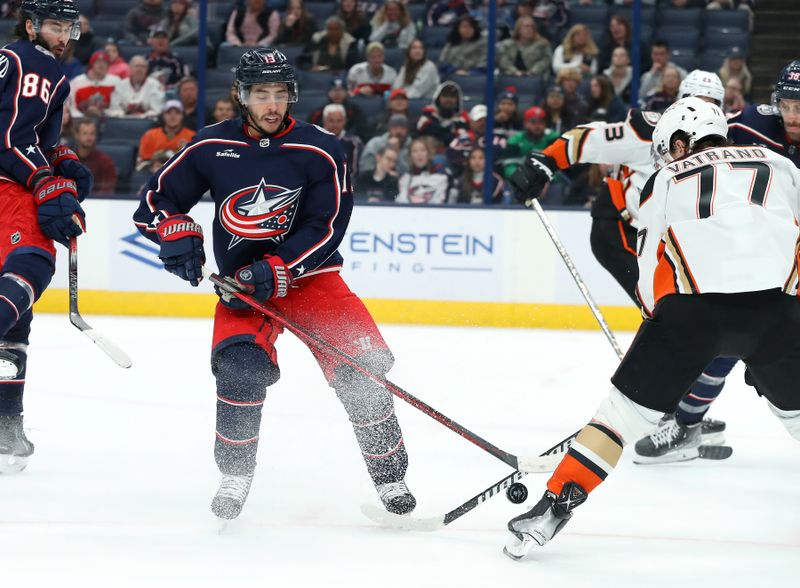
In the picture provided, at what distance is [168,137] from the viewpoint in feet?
23.0

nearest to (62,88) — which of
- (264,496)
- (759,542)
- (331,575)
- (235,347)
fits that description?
(235,347)

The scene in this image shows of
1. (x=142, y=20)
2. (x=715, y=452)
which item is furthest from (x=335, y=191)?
(x=142, y=20)

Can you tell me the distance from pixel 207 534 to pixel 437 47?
200 inches

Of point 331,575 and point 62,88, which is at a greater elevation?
point 62,88

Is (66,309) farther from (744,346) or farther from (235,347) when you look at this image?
(744,346)

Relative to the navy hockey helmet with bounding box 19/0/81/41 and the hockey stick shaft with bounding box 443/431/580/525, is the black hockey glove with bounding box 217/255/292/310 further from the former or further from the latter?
the navy hockey helmet with bounding box 19/0/81/41

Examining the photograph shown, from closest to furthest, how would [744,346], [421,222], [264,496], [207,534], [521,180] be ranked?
1. [744,346]
2. [207,534]
3. [264,496]
4. [521,180]
5. [421,222]

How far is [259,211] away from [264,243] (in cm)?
11

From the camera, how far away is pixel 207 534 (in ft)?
9.11

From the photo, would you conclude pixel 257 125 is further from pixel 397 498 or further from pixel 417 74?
pixel 417 74

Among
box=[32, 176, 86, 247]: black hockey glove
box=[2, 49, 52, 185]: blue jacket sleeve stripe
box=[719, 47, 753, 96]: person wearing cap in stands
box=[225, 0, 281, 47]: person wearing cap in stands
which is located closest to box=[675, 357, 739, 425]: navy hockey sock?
box=[32, 176, 86, 247]: black hockey glove

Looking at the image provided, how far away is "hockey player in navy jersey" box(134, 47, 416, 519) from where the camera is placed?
2809mm

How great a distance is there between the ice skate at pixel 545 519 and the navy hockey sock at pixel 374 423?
1.41 feet

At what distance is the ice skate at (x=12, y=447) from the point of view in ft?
10.9
